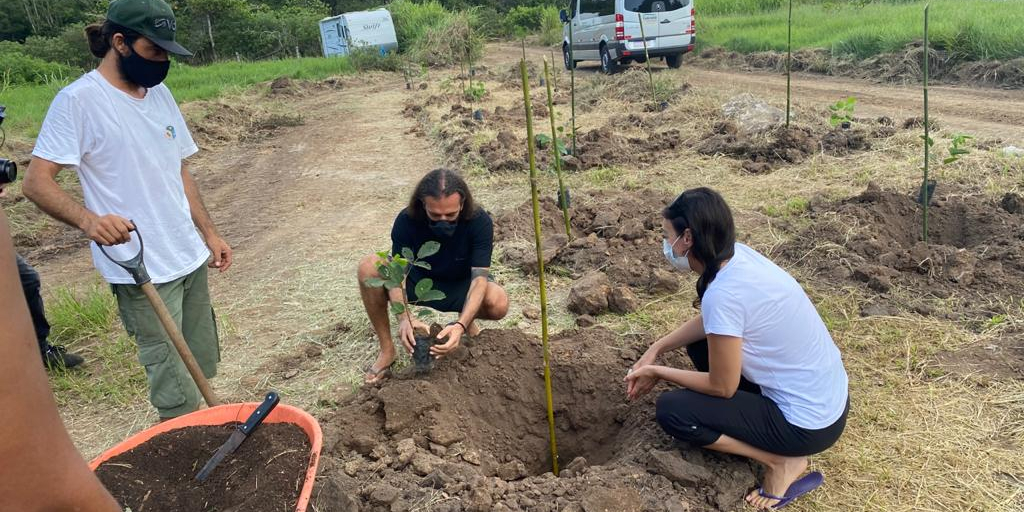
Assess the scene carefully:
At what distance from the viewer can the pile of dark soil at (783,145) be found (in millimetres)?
6480

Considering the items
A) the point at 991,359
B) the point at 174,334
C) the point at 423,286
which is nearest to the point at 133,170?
the point at 174,334

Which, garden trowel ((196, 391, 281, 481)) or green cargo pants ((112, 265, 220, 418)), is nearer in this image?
garden trowel ((196, 391, 281, 481))

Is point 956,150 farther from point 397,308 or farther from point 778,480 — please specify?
point 397,308

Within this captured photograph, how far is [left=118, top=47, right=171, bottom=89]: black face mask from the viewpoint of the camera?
2484mm

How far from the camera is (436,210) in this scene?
3.07 m

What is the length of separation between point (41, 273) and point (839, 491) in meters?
5.94

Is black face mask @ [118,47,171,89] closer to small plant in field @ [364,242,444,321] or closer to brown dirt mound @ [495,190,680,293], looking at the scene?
small plant in field @ [364,242,444,321]

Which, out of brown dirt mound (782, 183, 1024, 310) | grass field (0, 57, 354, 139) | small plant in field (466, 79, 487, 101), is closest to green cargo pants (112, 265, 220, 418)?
brown dirt mound (782, 183, 1024, 310)

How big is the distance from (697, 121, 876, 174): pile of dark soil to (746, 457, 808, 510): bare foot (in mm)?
4439

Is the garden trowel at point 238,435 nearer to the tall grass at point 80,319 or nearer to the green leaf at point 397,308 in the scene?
the green leaf at point 397,308

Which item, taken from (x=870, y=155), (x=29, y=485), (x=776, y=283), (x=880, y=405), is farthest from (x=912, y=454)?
(x=870, y=155)

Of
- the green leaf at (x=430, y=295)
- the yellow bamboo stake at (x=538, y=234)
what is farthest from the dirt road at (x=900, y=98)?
Result: the green leaf at (x=430, y=295)

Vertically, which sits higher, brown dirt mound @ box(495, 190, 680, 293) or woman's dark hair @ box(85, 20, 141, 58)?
woman's dark hair @ box(85, 20, 141, 58)

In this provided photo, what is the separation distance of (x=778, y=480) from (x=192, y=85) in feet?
51.0
